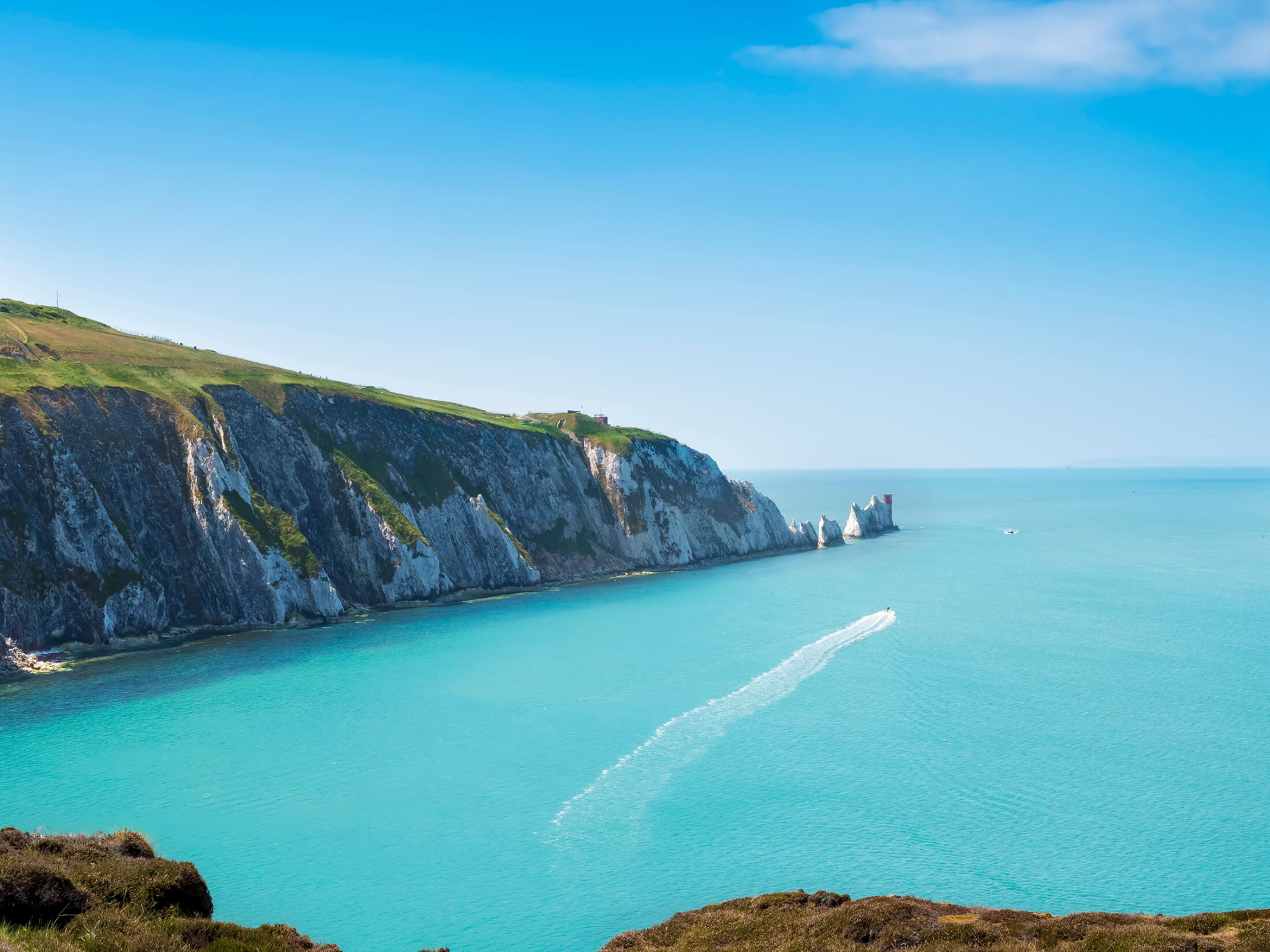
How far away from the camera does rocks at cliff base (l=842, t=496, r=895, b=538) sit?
184m

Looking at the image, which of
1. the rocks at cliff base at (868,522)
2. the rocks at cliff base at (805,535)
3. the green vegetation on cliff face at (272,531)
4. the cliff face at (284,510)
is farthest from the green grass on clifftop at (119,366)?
the rocks at cliff base at (868,522)

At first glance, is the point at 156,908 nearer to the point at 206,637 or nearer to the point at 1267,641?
the point at 206,637

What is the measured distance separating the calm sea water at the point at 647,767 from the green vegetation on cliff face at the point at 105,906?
8.63 metres

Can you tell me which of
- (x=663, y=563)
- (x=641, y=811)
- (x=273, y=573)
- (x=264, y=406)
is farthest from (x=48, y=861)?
(x=663, y=563)

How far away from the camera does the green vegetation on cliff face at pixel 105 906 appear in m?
19.8

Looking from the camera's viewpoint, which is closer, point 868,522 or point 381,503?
point 381,503

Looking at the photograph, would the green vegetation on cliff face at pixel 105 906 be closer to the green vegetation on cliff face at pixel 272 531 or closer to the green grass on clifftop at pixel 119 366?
the green vegetation on cliff face at pixel 272 531

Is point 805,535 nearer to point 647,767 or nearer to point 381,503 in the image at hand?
point 381,503

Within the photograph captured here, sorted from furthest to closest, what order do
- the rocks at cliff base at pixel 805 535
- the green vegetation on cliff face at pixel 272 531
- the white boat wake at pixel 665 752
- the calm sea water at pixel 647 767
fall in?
the rocks at cliff base at pixel 805 535
the green vegetation on cliff face at pixel 272 531
the white boat wake at pixel 665 752
the calm sea water at pixel 647 767

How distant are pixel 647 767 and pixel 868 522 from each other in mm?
150357

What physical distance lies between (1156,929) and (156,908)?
96.0ft

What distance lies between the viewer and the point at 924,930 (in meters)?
25.4

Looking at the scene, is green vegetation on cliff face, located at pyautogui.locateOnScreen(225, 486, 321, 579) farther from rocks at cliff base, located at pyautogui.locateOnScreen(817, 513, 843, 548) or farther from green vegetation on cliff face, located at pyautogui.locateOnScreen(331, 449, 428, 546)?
rocks at cliff base, located at pyautogui.locateOnScreen(817, 513, 843, 548)

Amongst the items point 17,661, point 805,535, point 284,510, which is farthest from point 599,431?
point 17,661
